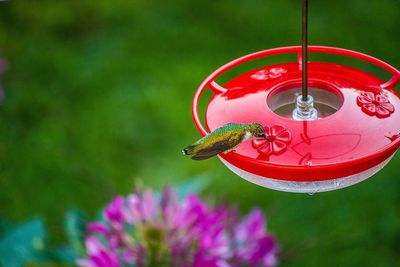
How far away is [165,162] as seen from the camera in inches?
126

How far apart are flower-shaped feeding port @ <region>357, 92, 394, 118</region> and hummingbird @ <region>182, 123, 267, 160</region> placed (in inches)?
7.6

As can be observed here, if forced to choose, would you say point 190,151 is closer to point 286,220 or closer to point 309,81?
point 309,81

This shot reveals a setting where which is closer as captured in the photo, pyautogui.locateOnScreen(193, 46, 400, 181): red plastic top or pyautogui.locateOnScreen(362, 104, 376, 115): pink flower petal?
pyautogui.locateOnScreen(193, 46, 400, 181): red plastic top

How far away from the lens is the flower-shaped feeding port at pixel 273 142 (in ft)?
3.83

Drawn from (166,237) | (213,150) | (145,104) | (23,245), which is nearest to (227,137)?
(213,150)

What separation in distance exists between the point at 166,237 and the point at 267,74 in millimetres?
373

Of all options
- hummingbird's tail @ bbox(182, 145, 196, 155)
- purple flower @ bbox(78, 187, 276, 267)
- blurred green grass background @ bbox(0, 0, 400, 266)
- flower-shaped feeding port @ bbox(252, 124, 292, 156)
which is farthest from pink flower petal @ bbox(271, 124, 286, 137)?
blurred green grass background @ bbox(0, 0, 400, 266)

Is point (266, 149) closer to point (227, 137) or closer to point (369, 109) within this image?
point (227, 137)

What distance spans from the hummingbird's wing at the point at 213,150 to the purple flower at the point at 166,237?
0.28 m

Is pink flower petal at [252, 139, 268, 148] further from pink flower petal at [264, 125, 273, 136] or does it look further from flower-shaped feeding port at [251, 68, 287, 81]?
→ flower-shaped feeding port at [251, 68, 287, 81]

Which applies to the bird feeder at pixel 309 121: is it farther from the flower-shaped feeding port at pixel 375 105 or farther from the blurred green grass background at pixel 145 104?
the blurred green grass background at pixel 145 104

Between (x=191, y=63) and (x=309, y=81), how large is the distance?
2.36 metres

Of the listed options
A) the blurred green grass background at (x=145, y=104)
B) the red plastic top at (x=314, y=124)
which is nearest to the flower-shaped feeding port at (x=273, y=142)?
the red plastic top at (x=314, y=124)

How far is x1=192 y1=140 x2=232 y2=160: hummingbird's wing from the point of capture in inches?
45.2
